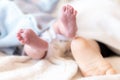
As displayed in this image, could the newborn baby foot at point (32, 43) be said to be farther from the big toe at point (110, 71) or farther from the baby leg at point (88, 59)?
the big toe at point (110, 71)

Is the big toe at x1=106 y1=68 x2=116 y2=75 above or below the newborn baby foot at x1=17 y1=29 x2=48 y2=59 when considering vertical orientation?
below

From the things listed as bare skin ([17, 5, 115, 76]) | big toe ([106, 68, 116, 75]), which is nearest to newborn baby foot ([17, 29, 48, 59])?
bare skin ([17, 5, 115, 76])

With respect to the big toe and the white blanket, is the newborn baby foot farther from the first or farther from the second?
the big toe

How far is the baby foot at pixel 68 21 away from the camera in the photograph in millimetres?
814

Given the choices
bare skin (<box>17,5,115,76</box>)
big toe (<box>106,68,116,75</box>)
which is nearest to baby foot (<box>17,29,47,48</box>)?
bare skin (<box>17,5,115,76</box>)

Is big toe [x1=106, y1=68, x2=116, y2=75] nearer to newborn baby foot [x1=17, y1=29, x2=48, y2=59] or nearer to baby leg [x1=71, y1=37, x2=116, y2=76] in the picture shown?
baby leg [x1=71, y1=37, x2=116, y2=76]

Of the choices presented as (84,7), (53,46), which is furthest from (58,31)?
(84,7)

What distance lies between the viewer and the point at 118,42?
3.03 ft

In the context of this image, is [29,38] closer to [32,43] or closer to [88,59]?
[32,43]

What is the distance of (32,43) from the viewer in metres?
0.78

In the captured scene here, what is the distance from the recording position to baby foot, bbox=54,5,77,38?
2.67 feet

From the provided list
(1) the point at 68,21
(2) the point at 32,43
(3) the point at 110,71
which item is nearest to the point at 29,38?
(2) the point at 32,43

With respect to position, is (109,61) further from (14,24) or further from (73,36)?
(14,24)

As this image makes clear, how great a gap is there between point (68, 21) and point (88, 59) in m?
0.14
